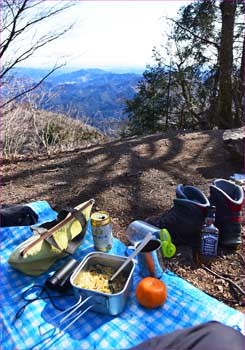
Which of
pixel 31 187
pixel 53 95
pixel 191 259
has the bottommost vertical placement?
pixel 191 259

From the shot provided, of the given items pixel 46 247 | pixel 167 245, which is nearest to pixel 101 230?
pixel 46 247

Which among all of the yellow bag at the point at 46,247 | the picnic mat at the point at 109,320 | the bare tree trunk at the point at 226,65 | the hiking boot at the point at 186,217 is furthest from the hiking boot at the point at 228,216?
the bare tree trunk at the point at 226,65

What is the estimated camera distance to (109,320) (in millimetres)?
1309

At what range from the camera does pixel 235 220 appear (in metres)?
1.77

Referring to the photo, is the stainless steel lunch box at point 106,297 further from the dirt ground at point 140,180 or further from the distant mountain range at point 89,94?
the distant mountain range at point 89,94

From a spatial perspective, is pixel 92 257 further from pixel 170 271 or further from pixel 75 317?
pixel 170 271

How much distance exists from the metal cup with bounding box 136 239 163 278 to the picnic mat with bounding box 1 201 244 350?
0.17 feet

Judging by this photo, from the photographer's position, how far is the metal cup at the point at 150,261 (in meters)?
1.47

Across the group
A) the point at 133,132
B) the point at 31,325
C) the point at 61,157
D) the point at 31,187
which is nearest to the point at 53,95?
the point at 133,132

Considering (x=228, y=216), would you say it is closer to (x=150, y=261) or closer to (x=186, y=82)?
(x=150, y=261)

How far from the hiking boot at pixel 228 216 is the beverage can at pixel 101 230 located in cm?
64

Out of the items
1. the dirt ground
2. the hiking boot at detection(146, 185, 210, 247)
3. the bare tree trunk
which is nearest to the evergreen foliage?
the bare tree trunk

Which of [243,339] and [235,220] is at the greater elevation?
[235,220]

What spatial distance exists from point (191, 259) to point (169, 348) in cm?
73
